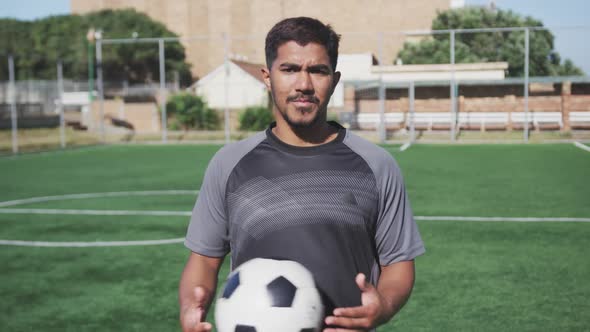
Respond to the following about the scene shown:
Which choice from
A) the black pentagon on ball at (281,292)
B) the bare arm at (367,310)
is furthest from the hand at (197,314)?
the bare arm at (367,310)

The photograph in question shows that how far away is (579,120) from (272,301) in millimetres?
23202

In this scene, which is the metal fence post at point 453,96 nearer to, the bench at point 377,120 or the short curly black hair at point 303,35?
the bench at point 377,120

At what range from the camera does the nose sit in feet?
8.28

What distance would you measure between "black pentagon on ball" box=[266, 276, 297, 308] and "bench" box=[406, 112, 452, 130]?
23008 mm

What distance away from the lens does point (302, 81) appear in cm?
253

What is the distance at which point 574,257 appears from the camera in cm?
751

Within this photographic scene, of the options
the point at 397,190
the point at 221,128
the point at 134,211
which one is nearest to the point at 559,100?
the point at 221,128

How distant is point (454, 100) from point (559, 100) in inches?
141

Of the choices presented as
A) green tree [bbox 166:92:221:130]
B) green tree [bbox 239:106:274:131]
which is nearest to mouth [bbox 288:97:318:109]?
green tree [bbox 239:106:274:131]

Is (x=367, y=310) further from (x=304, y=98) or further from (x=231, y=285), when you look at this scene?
(x=304, y=98)

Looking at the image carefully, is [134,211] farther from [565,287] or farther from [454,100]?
[454,100]

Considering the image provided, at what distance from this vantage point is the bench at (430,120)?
81.4 ft

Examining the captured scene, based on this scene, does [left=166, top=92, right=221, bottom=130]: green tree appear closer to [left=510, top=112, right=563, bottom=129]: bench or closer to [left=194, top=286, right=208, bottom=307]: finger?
[left=510, top=112, right=563, bottom=129]: bench

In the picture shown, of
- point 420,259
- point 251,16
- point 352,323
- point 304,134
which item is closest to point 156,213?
point 420,259
